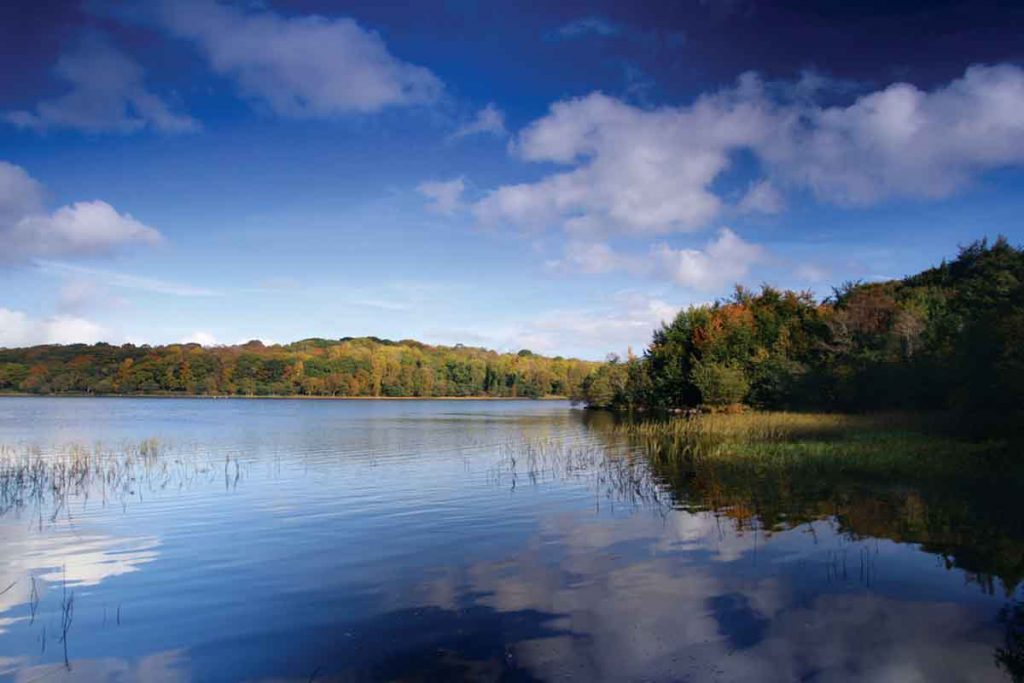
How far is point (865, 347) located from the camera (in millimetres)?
40375

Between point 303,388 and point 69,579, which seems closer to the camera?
point 69,579

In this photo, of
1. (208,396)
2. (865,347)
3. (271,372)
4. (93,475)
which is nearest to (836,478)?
(865,347)

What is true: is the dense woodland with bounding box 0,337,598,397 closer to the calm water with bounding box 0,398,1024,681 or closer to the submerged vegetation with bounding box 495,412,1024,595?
the submerged vegetation with bounding box 495,412,1024,595

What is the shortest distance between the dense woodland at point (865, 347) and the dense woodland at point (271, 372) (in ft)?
229

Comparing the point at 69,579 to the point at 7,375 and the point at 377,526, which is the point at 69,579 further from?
the point at 7,375

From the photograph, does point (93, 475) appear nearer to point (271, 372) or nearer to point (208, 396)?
point (208, 396)

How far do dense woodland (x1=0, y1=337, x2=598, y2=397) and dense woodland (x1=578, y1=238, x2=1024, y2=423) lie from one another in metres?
69.9

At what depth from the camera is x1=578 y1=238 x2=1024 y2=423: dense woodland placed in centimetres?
2642

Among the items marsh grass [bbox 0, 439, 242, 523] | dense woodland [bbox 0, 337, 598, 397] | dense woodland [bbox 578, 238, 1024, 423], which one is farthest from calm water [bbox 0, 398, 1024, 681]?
dense woodland [bbox 0, 337, 598, 397]

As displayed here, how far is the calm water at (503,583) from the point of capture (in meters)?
8.38

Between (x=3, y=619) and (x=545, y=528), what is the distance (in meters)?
10.2

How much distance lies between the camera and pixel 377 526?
1641 centimetres

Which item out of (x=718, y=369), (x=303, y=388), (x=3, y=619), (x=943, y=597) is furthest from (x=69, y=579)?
(x=303, y=388)

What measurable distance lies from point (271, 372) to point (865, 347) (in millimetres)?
143990
